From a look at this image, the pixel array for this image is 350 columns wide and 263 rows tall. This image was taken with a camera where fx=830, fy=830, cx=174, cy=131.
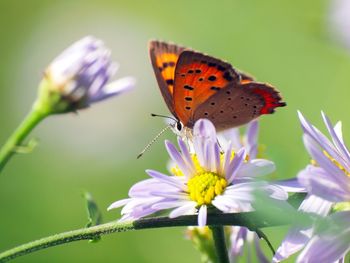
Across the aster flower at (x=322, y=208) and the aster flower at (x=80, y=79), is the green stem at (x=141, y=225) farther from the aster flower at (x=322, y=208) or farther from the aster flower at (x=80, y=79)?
the aster flower at (x=80, y=79)

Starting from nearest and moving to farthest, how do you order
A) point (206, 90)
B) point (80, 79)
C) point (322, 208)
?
1. point (322, 208)
2. point (206, 90)
3. point (80, 79)

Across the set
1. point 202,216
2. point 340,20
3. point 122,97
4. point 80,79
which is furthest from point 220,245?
point 122,97

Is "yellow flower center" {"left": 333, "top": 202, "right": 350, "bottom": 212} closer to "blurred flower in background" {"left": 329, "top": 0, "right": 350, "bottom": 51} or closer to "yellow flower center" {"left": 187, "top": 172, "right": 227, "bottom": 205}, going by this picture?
"yellow flower center" {"left": 187, "top": 172, "right": 227, "bottom": 205}

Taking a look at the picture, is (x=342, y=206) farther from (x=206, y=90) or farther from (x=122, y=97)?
(x=122, y=97)

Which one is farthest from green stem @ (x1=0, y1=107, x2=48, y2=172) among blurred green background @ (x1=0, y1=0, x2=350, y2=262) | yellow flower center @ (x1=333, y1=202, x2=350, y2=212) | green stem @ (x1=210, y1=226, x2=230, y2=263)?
blurred green background @ (x1=0, y1=0, x2=350, y2=262)

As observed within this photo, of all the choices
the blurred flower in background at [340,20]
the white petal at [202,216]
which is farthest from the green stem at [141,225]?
the blurred flower in background at [340,20]
